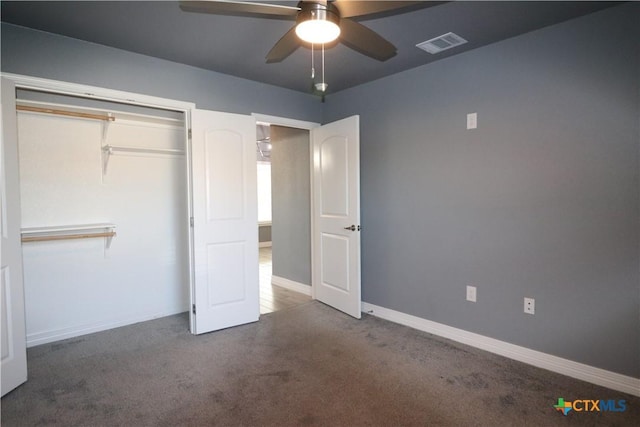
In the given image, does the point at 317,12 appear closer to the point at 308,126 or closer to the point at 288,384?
the point at 288,384

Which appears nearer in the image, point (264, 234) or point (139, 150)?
point (139, 150)

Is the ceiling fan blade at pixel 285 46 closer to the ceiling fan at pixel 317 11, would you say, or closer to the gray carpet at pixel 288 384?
the ceiling fan at pixel 317 11

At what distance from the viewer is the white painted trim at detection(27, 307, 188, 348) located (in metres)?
3.02

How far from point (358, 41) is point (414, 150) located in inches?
61.4

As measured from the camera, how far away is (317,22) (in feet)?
5.33

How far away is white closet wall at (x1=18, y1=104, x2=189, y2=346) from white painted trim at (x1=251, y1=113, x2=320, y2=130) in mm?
914

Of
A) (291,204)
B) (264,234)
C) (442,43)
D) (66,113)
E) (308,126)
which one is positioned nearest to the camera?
(442,43)

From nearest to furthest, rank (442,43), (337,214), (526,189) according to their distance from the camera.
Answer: (526,189) < (442,43) < (337,214)

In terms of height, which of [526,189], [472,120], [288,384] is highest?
[472,120]

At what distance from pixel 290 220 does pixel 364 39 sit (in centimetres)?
314

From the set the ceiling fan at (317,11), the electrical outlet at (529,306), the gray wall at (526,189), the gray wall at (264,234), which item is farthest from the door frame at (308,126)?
the gray wall at (264,234)

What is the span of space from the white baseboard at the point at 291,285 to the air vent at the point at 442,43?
305cm

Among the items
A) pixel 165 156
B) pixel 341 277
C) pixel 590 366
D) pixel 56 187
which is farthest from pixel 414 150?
pixel 56 187

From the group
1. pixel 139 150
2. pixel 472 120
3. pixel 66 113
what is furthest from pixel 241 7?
pixel 139 150
